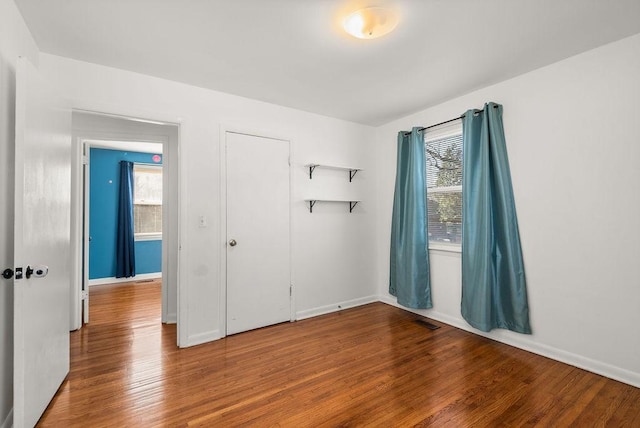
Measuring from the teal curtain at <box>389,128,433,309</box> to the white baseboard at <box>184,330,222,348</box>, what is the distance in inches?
87.9

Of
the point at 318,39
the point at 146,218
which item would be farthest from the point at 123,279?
the point at 318,39

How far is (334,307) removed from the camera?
145 inches

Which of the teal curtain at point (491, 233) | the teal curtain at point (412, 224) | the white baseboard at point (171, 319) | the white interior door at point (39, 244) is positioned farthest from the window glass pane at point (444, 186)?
the white interior door at point (39, 244)

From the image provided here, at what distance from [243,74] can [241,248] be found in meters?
1.70

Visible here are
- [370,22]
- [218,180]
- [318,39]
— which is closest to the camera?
[370,22]

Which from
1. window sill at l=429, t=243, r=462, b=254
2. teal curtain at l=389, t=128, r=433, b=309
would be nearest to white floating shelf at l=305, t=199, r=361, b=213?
teal curtain at l=389, t=128, r=433, b=309

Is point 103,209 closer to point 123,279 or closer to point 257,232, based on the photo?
point 123,279

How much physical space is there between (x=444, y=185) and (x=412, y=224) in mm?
584

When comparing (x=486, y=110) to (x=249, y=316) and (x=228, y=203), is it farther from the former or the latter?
(x=249, y=316)

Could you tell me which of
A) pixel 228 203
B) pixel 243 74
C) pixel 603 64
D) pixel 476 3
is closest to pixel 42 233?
pixel 228 203

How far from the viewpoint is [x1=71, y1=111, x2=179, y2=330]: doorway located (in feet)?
10.4

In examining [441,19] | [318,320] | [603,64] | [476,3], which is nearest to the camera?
[476,3]

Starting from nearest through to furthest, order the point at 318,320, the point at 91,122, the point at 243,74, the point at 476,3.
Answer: the point at 476,3, the point at 243,74, the point at 91,122, the point at 318,320

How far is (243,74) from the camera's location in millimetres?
2572
